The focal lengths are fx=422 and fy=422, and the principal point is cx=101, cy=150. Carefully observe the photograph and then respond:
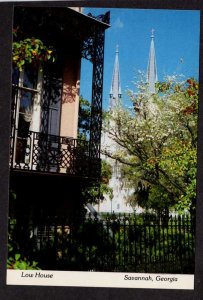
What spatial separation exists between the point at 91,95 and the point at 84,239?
6.77ft

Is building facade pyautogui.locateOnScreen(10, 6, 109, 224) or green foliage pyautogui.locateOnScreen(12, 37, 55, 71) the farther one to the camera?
building facade pyautogui.locateOnScreen(10, 6, 109, 224)

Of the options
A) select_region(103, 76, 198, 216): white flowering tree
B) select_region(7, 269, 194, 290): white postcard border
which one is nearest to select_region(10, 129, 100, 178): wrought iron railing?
select_region(103, 76, 198, 216): white flowering tree

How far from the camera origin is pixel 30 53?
584 cm

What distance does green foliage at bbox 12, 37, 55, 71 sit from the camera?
5770mm

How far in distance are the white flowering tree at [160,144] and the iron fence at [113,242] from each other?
305mm

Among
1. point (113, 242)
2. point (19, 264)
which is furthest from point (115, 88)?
A: point (19, 264)

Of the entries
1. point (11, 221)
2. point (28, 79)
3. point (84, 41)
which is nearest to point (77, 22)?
point (84, 41)

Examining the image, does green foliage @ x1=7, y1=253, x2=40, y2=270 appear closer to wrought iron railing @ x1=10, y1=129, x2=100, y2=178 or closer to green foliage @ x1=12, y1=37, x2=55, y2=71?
wrought iron railing @ x1=10, y1=129, x2=100, y2=178

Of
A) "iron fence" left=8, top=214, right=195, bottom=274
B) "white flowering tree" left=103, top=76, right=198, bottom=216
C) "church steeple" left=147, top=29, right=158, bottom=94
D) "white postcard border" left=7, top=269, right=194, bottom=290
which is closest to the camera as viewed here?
"white postcard border" left=7, top=269, right=194, bottom=290

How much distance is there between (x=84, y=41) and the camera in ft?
20.6

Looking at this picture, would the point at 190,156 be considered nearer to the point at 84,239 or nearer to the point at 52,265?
the point at 84,239

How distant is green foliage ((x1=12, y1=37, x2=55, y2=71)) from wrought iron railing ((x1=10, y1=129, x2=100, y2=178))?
1.01 meters

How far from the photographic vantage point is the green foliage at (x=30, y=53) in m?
5.77

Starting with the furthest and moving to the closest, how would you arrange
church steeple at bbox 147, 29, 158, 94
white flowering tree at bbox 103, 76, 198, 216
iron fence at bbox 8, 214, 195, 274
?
white flowering tree at bbox 103, 76, 198, 216, iron fence at bbox 8, 214, 195, 274, church steeple at bbox 147, 29, 158, 94
